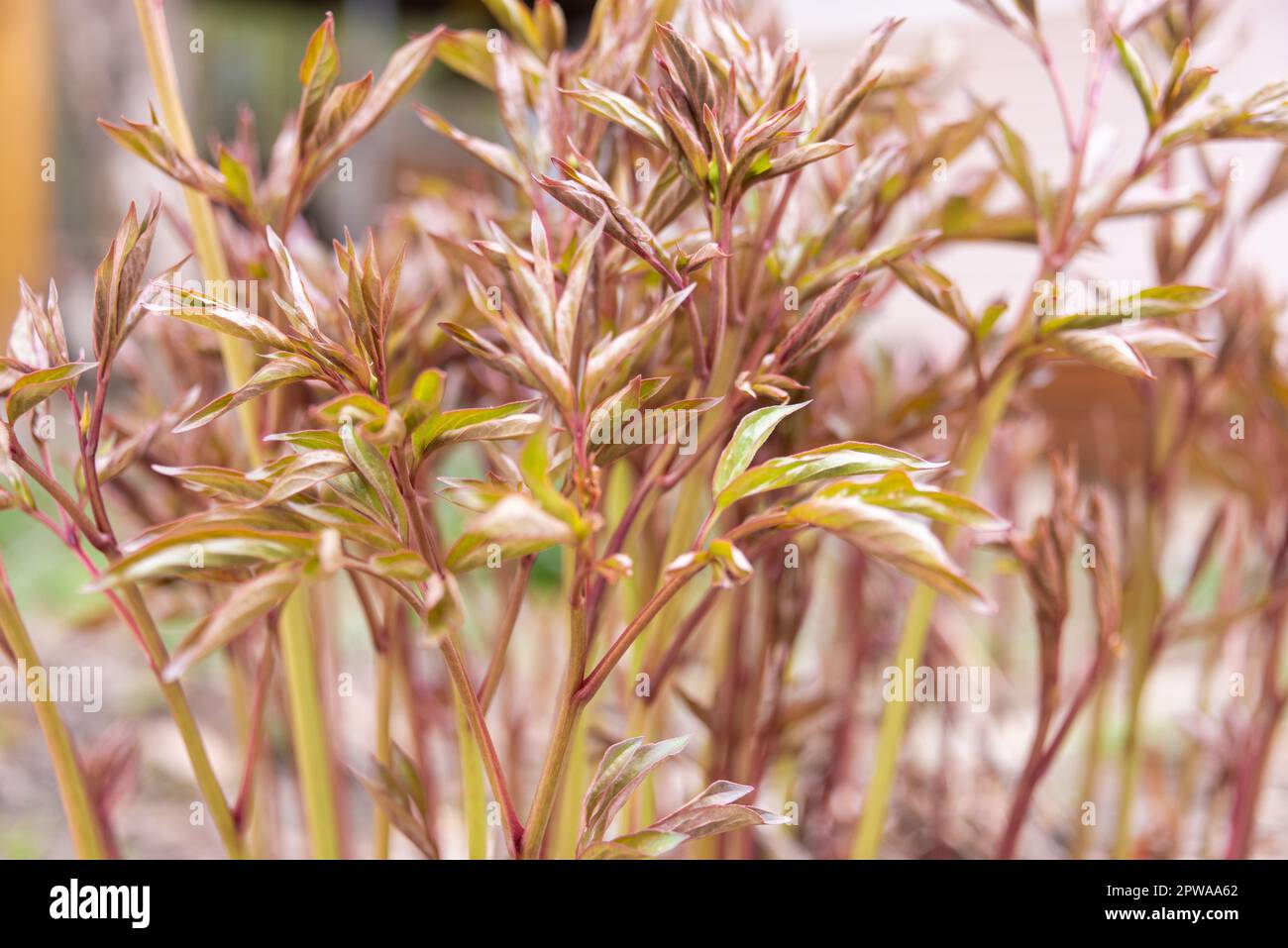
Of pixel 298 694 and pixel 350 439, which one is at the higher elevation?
pixel 350 439

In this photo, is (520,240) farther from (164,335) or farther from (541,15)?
(164,335)

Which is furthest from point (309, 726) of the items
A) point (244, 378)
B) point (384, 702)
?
point (244, 378)

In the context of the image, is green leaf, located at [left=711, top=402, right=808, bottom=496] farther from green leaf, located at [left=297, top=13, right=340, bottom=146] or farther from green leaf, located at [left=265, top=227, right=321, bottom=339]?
green leaf, located at [left=297, top=13, right=340, bottom=146]

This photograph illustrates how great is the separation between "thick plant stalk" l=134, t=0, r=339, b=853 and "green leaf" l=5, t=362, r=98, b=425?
8cm

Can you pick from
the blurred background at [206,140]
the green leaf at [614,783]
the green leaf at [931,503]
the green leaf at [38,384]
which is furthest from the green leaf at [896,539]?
the blurred background at [206,140]

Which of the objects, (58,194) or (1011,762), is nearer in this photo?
(1011,762)

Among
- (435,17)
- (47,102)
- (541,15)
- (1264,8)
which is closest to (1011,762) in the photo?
(541,15)

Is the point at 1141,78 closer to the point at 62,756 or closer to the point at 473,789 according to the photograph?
the point at 473,789

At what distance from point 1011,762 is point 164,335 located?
848 millimetres

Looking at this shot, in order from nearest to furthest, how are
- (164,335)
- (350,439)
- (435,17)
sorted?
1. (350,439)
2. (164,335)
3. (435,17)

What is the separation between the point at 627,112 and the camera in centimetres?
32

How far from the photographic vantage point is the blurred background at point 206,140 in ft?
3.50

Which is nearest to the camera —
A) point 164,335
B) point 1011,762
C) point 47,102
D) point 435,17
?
point 164,335
